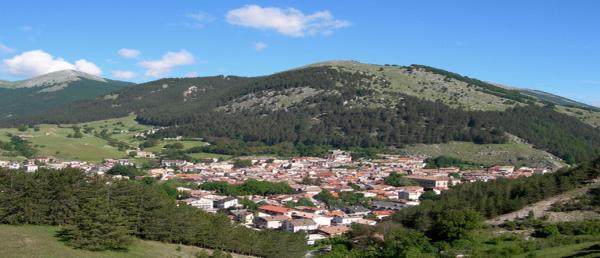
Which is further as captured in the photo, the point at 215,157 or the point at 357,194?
the point at 215,157

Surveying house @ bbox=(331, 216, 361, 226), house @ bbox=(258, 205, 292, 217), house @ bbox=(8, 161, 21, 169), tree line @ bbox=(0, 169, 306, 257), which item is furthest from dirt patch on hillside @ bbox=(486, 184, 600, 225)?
house @ bbox=(8, 161, 21, 169)

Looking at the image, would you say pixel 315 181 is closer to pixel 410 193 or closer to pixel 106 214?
pixel 410 193

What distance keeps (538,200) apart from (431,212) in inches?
307

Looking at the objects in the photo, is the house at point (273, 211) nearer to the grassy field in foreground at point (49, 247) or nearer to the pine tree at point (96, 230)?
the grassy field in foreground at point (49, 247)

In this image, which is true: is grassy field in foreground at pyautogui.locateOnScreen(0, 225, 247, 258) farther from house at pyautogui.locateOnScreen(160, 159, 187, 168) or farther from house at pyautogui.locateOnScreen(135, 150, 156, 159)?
house at pyautogui.locateOnScreen(135, 150, 156, 159)

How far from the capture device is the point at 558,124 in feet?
510

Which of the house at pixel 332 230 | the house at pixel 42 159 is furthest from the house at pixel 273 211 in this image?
the house at pixel 42 159

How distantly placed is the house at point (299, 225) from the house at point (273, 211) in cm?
412

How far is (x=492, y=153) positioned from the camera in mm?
131250

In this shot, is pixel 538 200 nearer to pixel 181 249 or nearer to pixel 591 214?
pixel 591 214

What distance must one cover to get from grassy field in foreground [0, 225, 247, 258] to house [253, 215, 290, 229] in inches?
1038

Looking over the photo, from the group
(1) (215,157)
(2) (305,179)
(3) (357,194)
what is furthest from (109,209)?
(1) (215,157)

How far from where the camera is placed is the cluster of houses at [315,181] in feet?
213

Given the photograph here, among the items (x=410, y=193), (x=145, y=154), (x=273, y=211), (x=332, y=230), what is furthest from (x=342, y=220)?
(x=145, y=154)
